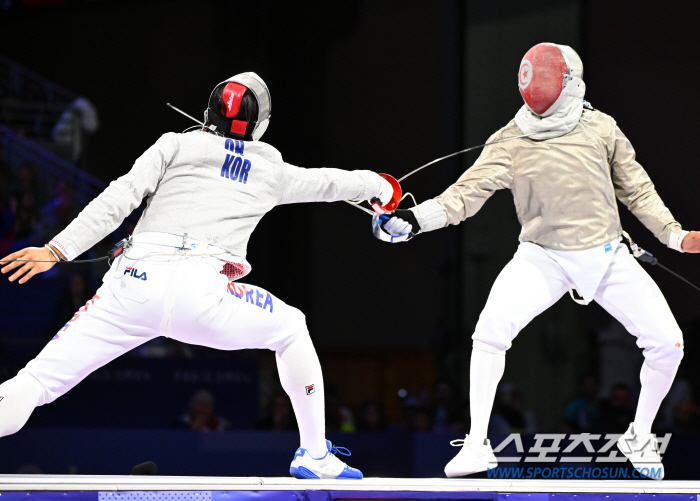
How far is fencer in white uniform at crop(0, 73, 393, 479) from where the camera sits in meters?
2.26

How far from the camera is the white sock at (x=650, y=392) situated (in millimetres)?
2754

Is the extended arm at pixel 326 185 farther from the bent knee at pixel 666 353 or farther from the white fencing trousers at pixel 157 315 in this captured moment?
the bent knee at pixel 666 353

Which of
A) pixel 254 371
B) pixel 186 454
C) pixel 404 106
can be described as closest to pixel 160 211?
pixel 186 454

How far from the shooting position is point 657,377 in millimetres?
2756

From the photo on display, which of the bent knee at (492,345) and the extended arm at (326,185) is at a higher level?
the extended arm at (326,185)

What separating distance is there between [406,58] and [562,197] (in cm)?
394

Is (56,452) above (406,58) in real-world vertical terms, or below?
below

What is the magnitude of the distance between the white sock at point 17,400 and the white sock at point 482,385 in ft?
4.51

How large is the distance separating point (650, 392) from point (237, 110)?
1722 millimetres

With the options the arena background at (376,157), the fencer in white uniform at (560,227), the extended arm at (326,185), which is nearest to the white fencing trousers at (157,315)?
the extended arm at (326,185)

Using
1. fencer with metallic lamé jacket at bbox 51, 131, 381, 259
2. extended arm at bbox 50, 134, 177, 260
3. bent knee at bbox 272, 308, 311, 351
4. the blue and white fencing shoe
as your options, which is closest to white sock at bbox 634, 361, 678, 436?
the blue and white fencing shoe

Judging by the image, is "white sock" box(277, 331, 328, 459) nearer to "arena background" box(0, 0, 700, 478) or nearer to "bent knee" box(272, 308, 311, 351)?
"bent knee" box(272, 308, 311, 351)

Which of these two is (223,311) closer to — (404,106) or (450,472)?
(450,472)

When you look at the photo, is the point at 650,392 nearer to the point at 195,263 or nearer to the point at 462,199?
the point at 462,199
